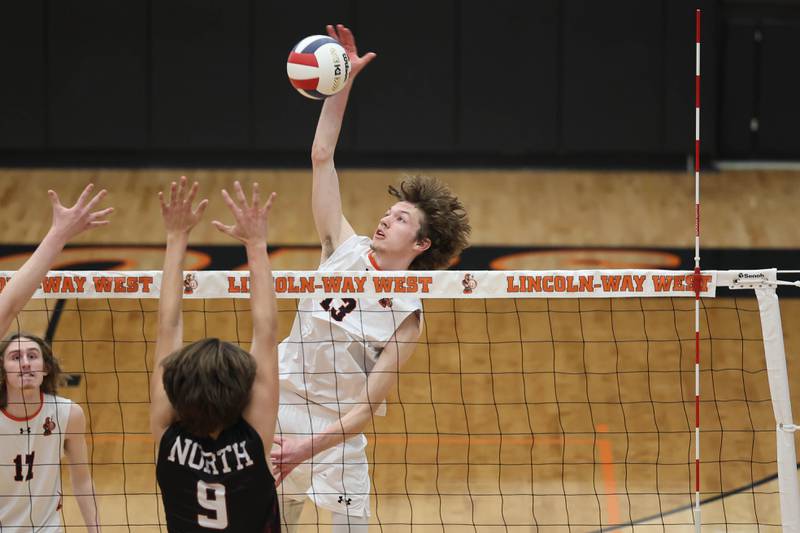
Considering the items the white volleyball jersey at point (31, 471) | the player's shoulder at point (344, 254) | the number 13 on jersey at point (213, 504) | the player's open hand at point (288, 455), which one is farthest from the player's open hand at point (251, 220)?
the white volleyball jersey at point (31, 471)

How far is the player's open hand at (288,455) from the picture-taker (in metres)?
4.35

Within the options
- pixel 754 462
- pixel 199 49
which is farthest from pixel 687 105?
pixel 754 462

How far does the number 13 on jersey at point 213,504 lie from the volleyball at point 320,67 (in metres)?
2.69

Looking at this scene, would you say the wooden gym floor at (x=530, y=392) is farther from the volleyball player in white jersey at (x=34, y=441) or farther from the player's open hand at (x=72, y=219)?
the player's open hand at (x=72, y=219)

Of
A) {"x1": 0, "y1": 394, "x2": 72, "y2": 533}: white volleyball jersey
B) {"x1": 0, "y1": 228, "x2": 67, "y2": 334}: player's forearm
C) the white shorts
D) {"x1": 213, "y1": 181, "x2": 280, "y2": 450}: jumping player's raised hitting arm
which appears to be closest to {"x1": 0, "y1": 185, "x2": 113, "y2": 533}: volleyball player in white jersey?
{"x1": 0, "y1": 394, "x2": 72, "y2": 533}: white volleyball jersey

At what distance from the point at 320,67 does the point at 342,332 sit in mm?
1423

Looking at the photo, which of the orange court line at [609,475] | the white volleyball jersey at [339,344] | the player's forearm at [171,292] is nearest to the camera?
the player's forearm at [171,292]

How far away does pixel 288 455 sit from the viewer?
14.3ft

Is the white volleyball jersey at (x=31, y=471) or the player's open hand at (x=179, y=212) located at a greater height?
the player's open hand at (x=179, y=212)

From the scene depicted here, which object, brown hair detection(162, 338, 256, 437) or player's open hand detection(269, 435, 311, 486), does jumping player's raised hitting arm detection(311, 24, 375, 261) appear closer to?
player's open hand detection(269, 435, 311, 486)

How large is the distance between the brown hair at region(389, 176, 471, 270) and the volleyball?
2.44ft

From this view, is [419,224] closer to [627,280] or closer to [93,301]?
[627,280]

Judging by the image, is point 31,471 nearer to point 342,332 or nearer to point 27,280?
point 342,332

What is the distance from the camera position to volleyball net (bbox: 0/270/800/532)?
4969 millimetres
